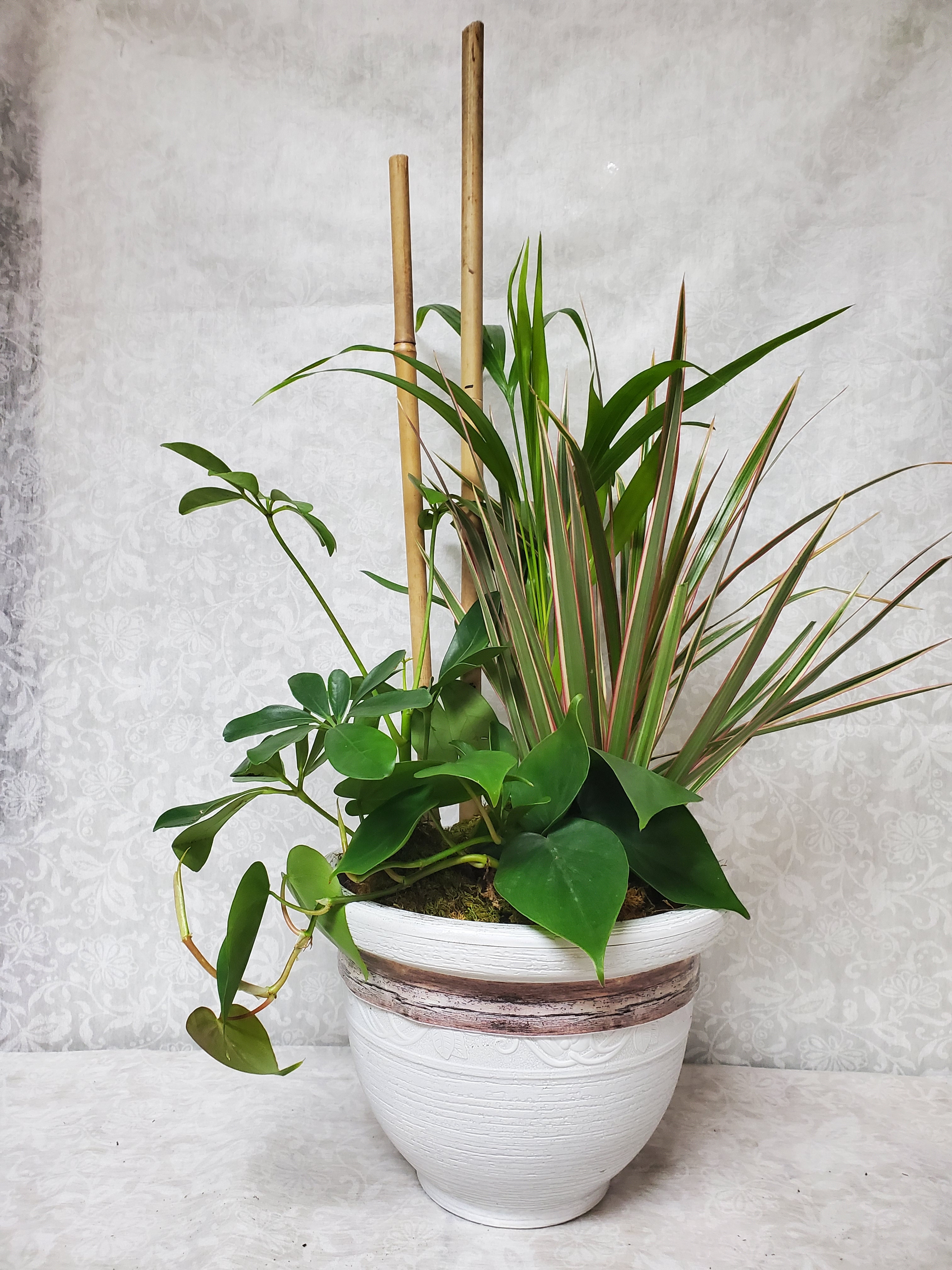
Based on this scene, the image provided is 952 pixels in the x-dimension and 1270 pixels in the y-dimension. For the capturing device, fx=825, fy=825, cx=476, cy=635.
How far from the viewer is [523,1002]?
646mm

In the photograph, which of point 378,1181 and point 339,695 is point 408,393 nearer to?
point 339,695

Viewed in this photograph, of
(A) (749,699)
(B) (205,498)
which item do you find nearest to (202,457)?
(B) (205,498)

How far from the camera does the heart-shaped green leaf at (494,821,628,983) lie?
54cm

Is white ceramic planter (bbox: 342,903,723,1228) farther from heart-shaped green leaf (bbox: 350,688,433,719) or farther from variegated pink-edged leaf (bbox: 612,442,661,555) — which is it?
variegated pink-edged leaf (bbox: 612,442,661,555)

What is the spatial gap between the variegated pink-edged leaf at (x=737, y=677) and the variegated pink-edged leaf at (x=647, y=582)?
0.06 m

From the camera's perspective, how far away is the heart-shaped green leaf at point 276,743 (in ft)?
2.06

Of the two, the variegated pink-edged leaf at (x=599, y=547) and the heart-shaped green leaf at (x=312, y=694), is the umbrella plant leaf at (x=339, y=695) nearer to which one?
the heart-shaped green leaf at (x=312, y=694)

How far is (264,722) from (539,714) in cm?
24

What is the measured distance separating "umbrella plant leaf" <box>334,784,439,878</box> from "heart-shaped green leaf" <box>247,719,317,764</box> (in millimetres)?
89

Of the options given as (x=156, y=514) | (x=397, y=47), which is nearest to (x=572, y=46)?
(x=397, y=47)

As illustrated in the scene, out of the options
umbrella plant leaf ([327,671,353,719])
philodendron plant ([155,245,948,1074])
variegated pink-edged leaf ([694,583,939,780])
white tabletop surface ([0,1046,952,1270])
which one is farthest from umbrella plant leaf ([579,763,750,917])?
white tabletop surface ([0,1046,952,1270])

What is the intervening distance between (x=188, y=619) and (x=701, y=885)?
0.77 metres

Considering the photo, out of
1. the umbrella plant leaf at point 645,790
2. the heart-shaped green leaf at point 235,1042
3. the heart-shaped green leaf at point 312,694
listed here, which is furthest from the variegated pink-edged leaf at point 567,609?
the heart-shaped green leaf at point 235,1042

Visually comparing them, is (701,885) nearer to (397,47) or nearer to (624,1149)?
(624,1149)
